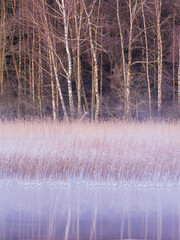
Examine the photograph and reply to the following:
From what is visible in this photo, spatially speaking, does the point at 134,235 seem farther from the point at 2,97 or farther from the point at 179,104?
the point at 2,97

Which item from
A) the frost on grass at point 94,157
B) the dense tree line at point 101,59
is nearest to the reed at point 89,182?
the frost on grass at point 94,157

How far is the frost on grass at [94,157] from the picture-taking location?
9.70m

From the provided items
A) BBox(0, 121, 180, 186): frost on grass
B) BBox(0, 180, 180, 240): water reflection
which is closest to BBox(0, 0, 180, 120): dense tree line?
BBox(0, 121, 180, 186): frost on grass

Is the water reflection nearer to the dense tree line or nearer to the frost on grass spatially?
the frost on grass

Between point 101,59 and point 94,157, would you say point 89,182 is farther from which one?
point 101,59

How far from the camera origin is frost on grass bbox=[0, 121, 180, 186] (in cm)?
970

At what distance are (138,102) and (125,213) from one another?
1338 cm

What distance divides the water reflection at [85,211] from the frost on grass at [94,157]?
269 millimetres

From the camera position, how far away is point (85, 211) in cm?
782

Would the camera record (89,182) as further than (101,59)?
No

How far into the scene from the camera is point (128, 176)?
9719mm

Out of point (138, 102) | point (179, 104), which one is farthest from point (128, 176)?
point (138, 102)

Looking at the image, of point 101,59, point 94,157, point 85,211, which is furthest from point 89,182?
point 101,59

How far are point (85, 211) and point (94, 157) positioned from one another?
7.44 feet
